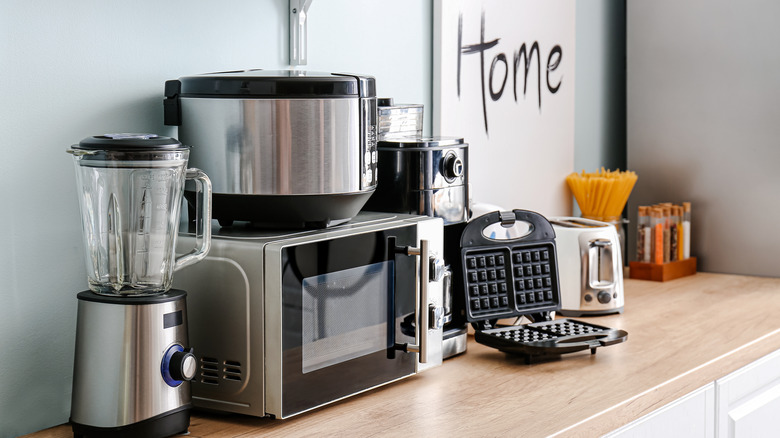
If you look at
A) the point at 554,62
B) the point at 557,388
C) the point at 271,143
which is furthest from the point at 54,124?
the point at 554,62

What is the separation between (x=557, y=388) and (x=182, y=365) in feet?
2.02

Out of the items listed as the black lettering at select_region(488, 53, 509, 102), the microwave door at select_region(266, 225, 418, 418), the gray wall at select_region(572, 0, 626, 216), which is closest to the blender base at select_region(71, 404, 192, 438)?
the microwave door at select_region(266, 225, 418, 418)

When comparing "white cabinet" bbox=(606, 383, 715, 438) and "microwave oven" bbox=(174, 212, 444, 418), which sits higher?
"microwave oven" bbox=(174, 212, 444, 418)

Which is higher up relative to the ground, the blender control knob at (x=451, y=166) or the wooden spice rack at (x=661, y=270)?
the blender control knob at (x=451, y=166)

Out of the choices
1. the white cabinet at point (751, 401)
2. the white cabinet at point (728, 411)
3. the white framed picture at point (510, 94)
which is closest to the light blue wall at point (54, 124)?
the white framed picture at point (510, 94)

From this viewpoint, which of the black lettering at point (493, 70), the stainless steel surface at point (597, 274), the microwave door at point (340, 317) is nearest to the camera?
the microwave door at point (340, 317)

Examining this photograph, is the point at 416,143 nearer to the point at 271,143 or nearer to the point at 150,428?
the point at 271,143

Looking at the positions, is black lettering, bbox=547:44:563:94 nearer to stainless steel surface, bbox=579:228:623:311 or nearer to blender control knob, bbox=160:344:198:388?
stainless steel surface, bbox=579:228:623:311

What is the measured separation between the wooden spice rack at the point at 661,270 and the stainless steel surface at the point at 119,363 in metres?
1.61

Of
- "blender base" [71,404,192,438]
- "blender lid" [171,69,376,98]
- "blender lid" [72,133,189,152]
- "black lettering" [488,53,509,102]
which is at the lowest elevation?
"blender base" [71,404,192,438]

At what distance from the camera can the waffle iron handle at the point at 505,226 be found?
65.9 inches

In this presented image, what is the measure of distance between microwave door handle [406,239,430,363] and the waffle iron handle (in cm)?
28

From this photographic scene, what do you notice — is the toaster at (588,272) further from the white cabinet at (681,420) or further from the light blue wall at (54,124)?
the light blue wall at (54,124)

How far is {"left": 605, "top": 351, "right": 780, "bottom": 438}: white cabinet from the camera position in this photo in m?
1.45
